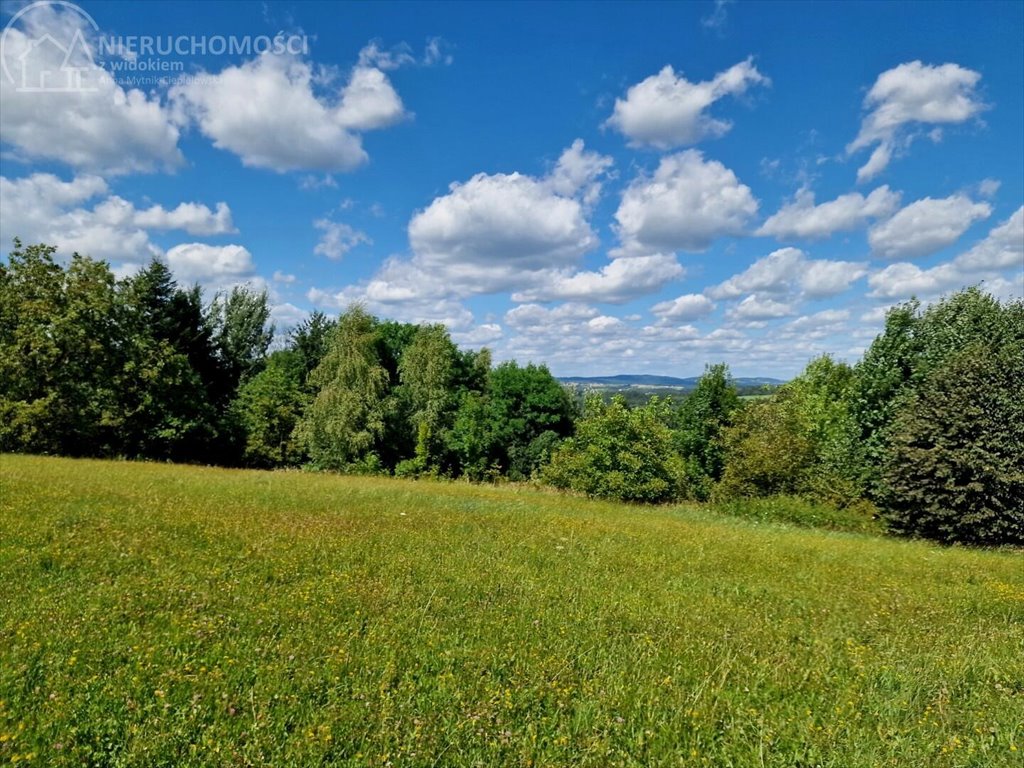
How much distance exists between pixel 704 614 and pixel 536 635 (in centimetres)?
269

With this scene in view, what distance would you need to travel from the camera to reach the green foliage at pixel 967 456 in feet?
58.2

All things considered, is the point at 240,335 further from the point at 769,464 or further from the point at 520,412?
the point at 769,464

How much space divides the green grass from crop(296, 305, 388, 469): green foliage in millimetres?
27437

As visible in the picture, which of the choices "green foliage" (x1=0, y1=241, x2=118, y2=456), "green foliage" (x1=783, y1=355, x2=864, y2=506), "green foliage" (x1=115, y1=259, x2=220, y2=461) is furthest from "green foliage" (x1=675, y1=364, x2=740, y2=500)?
"green foliage" (x1=0, y1=241, x2=118, y2=456)

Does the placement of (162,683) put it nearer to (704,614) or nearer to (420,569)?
(420,569)

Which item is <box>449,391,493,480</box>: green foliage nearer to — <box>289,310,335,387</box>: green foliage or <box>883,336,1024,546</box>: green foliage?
<box>289,310,335,387</box>: green foliage

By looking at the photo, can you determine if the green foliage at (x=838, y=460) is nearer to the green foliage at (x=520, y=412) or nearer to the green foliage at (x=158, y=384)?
the green foliage at (x=520, y=412)

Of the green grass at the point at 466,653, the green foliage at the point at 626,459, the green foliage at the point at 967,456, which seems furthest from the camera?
the green foliage at the point at 626,459

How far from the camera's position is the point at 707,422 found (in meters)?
46.8

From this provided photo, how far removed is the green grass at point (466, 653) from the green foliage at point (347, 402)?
27437 mm

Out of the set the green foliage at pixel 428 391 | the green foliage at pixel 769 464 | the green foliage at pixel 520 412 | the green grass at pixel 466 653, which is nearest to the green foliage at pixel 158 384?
the green foliage at pixel 428 391

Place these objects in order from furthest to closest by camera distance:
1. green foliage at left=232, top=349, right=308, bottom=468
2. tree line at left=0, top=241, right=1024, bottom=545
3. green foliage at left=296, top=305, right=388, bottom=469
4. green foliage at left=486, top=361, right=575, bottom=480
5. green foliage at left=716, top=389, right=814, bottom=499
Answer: green foliage at left=486, top=361, right=575, bottom=480 → green foliage at left=232, top=349, right=308, bottom=468 → green foliage at left=296, top=305, right=388, bottom=469 → green foliage at left=716, top=389, right=814, bottom=499 → tree line at left=0, top=241, right=1024, bottom=545

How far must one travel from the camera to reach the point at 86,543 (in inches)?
323

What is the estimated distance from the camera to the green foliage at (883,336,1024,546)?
698 inches
